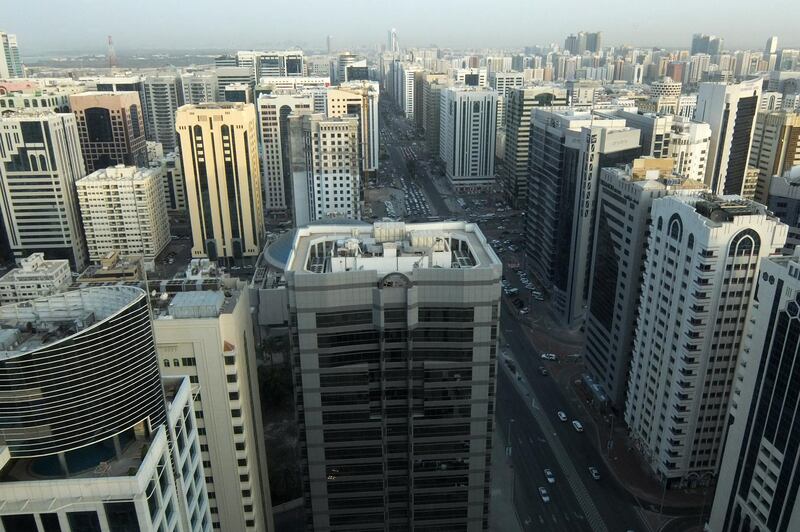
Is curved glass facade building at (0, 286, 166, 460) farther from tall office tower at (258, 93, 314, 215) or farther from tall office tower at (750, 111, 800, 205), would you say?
tall office tower at (750, 111, 800, 205)

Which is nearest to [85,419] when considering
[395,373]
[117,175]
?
[395,373]

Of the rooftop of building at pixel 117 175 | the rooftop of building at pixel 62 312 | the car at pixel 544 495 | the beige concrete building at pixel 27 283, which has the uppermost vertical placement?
the rooftop of building at pixel 62 312

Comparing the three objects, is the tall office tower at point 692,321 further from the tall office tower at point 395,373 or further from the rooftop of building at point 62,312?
the rooftop of building at point 62,312

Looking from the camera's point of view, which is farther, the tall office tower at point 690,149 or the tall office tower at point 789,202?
the tall office tower at point 690,149

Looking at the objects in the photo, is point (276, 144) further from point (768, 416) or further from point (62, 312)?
point (62, 312)

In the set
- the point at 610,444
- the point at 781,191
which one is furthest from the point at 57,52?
the point at 781,191

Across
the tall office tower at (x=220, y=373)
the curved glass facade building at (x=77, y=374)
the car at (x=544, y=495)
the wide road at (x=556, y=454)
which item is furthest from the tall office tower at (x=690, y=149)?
the curved glass facade building at (x=77, y=374)
